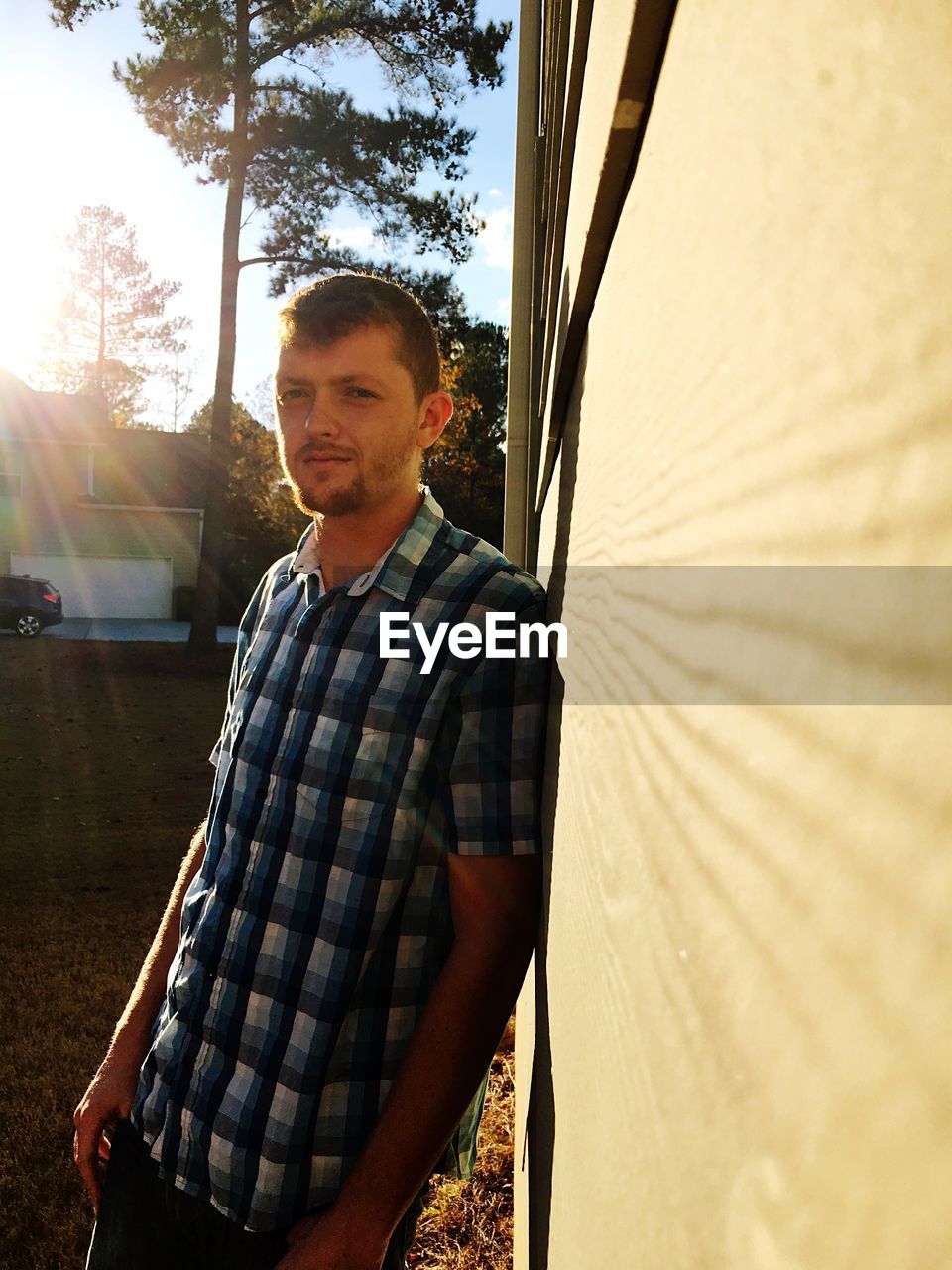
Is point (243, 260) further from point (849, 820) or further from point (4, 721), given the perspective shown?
point (849, 820)

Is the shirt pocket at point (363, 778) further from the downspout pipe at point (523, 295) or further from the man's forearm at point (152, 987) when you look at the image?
the downspout pipe at point (523, 295)

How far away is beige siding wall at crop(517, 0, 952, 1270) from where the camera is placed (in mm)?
172

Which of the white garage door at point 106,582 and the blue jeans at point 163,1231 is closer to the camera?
the blue jeans at point 163,1231

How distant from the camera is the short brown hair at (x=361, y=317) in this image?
1924 mm

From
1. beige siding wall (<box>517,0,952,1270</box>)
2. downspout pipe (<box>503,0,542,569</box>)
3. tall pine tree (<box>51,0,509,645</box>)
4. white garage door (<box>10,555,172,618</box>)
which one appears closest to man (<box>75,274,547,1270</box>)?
beige siding wall (<box>517,0,952,1270</box>)

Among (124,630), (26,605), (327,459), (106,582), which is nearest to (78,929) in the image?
Result: (327,459)

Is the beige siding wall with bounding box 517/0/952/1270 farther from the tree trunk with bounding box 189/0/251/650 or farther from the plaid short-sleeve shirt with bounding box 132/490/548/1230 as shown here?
the tree trunk with bounding box 189/0/251/650

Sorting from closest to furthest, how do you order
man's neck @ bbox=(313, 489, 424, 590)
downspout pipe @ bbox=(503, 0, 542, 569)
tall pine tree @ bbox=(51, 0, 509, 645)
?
1. man's neck @ bbox=(313, 489, 424, 590)
2. downspout pipe @ bbox=(503, 0, 542, 569)
3. tall pine tree @ bbox=(51, 0, 509, 645)

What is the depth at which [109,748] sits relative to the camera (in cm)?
992

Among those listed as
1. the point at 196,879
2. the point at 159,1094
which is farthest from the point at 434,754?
the point at 159,1094

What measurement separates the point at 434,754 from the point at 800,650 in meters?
1.30

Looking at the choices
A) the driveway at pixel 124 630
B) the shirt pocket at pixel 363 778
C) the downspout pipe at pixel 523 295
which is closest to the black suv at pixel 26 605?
the driveway at pixel 124 630

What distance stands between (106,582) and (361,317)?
26.4 metres

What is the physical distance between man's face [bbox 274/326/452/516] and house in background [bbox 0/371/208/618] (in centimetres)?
2540
